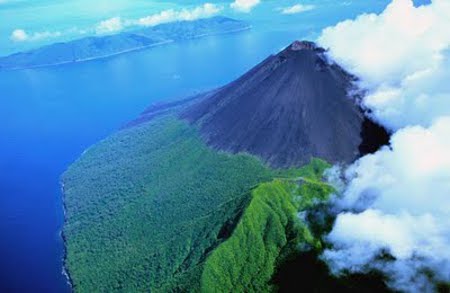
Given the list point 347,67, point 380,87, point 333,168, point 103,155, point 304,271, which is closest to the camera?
point 304,271

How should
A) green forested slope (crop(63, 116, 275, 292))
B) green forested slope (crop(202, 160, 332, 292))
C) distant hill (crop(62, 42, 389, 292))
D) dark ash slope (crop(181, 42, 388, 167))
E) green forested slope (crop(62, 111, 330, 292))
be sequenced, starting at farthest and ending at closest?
dark ash slope (crop(181, 42, 388, 167)) < green forested slope (crop(63, 116, 275, 292)) < green forested slope (crop(62, 111, 330, 292)) < distant hill (crop(62, 42, 389, 292)) < green forested slope (crop(202, 160, 332, 292))

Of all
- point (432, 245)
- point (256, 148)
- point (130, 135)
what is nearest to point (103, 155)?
point (130, 135)

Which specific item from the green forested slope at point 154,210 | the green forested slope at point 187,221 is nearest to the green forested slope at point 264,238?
the green forested slope at point 187,221

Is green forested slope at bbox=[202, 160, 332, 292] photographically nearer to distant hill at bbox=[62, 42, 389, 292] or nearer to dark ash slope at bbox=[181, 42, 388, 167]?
distant hill at bbox=[62, 42, 389, 292]

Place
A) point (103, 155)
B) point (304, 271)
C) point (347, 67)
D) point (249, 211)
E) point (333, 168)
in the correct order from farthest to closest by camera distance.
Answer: point (103, 155)
point (347, 67)
point (333, 168)
point (249, 211)
point (304, 271)

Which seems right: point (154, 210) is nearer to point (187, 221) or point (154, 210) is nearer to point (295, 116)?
point (187, 221)

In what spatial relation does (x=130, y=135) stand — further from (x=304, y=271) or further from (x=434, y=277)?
(x=434, y=277)

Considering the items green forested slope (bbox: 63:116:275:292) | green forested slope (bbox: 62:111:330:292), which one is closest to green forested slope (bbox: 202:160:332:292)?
green forested slope (bbox: 62:111:330:292)

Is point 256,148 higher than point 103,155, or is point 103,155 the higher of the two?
point 256,148

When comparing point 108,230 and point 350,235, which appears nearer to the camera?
point 350,235
